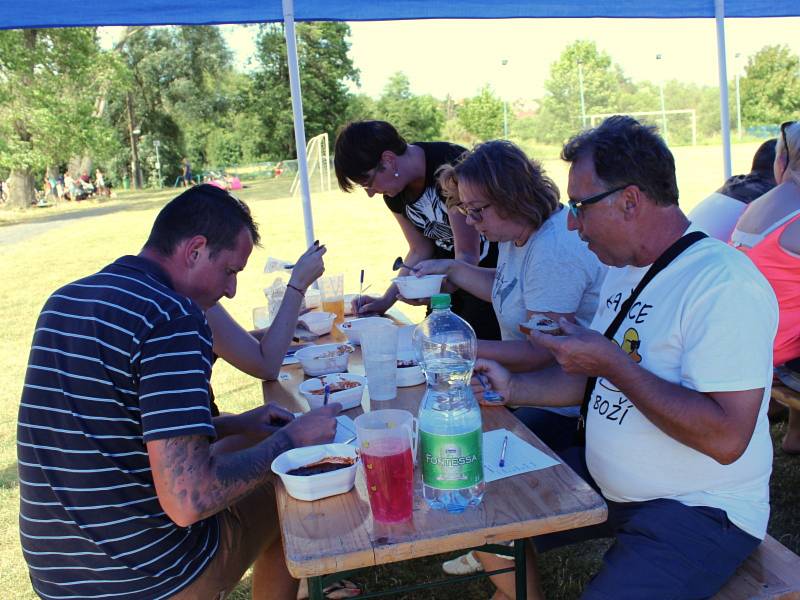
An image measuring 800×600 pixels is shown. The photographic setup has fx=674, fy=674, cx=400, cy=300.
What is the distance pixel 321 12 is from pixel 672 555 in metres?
3.55

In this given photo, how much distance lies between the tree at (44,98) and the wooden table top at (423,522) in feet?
78.4

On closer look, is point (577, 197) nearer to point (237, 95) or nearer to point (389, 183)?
point (389, 183)

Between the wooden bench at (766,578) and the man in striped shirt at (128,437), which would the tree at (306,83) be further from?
the wooden bench at (766,578)

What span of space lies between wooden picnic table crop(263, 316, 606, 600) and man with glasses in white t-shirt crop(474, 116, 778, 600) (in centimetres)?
27

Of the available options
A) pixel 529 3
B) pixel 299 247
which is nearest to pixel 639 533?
pixel 529 3

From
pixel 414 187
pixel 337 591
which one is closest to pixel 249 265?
pixel 414 187

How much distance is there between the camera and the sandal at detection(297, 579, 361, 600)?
2.65m

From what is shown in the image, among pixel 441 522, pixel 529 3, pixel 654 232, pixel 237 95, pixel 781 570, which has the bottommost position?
pixel 781 570

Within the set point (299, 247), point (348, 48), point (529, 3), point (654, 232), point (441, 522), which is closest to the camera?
point (441, 522)

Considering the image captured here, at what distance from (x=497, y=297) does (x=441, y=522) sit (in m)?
1.48

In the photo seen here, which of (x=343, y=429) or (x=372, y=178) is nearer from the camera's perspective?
(x=343, y=429)

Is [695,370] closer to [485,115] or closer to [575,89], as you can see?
[485,115]

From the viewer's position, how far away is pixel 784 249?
9.53 feet

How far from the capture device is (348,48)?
131ft
